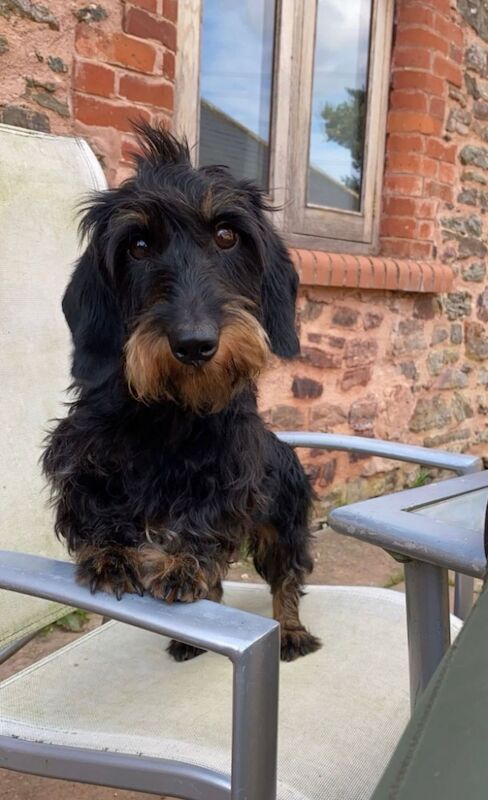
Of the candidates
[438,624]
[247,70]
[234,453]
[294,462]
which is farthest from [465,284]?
[438,624]

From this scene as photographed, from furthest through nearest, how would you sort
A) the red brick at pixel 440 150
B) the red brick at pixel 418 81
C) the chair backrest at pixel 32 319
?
Answer: the red brick at pixel 440 150, the red brick at pixel 418 81, the chair backrest at pixel 32 319

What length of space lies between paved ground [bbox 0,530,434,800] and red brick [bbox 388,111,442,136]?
2.32 m

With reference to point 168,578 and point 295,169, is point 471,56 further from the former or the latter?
point 168,578

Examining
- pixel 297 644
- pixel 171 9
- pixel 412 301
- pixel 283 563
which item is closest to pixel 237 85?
pixel 171 9

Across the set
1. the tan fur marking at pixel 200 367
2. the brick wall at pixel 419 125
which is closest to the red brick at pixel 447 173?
the brick wall at pixel 419 125

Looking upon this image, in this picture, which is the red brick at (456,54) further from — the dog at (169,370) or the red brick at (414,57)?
the dog at (169,370)

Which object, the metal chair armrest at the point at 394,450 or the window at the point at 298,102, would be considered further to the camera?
the window at the point at 298,102

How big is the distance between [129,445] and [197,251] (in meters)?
0.41

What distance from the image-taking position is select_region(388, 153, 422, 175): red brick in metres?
4.12

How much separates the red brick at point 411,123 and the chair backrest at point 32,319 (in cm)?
261

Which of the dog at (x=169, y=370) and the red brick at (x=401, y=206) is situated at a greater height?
the red brick at (x=401, y=206)

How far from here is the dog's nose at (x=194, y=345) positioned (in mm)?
1234

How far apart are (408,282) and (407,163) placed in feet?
2.32

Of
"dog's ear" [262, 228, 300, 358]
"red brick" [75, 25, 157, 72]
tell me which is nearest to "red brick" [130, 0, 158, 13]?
"red brick" [75, 25, 157, 72]
